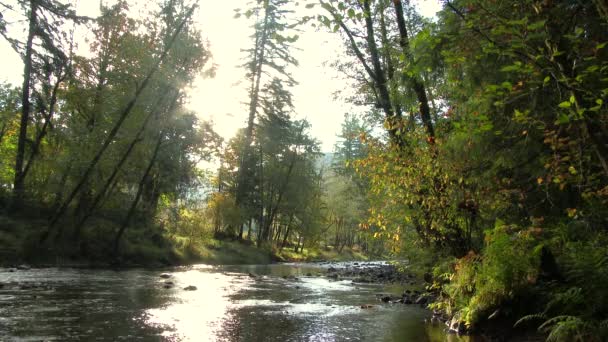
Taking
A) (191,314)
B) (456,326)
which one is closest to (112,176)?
(191,314)

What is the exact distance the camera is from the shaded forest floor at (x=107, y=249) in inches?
725

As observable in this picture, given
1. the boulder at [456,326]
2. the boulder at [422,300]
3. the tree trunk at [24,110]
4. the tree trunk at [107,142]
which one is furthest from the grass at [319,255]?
the boulder at [456,326]

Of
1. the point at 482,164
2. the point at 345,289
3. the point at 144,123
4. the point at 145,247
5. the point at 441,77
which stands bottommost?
the point at 345,289

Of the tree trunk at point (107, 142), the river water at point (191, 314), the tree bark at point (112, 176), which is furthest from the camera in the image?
the tree bark at point (112, 176)

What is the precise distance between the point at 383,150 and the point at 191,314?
5327 mm

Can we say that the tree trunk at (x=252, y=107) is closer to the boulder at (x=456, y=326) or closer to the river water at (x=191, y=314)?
the river water at (x=191, y=314)

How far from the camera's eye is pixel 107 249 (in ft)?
71.5

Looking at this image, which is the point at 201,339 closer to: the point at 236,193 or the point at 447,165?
the point at 447,165

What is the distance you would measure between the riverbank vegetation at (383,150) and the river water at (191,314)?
1.68 metres

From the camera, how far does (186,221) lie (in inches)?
1156

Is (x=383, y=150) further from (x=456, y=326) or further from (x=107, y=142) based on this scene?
(x=107, y=142)

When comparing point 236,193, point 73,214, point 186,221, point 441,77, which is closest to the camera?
point 441,77

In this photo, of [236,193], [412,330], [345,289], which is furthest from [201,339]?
[236,193]

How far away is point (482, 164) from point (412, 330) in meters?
3.39
